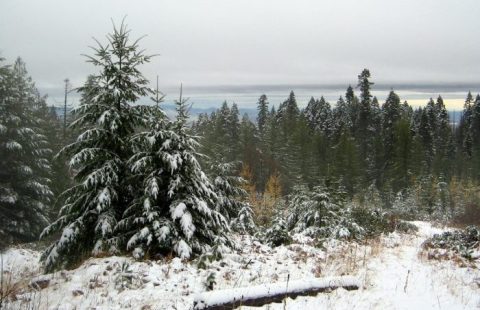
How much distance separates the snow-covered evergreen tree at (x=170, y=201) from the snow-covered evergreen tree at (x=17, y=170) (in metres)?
14.2

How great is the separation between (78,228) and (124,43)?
16.6 feet

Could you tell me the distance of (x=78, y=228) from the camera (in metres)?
9.55

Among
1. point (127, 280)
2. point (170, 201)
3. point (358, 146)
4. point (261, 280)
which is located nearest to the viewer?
point (127, 280)

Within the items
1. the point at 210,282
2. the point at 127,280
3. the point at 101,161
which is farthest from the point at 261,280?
the point at 101,161

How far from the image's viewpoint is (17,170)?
20.9m

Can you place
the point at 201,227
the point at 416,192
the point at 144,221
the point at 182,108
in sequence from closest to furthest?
the point at 144,221 < the point at 201,227 < the point at 182,108 < the point at 416,192

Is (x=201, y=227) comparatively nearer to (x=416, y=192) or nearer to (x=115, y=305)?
(x=115, y=305)

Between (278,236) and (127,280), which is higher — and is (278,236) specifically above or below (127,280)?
below

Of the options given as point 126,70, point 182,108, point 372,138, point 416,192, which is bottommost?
point 416,192

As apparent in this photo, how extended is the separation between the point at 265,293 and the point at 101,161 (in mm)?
6302

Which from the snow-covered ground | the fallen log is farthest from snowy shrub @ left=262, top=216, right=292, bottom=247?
the fallen log

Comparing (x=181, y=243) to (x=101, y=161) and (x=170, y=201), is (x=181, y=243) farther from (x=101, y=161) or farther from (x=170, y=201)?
(x=101, y=161)

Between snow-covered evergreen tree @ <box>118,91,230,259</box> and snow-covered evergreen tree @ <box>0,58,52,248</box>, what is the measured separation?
14.2 metres

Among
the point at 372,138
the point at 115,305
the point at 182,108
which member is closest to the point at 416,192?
the point at 372,138
